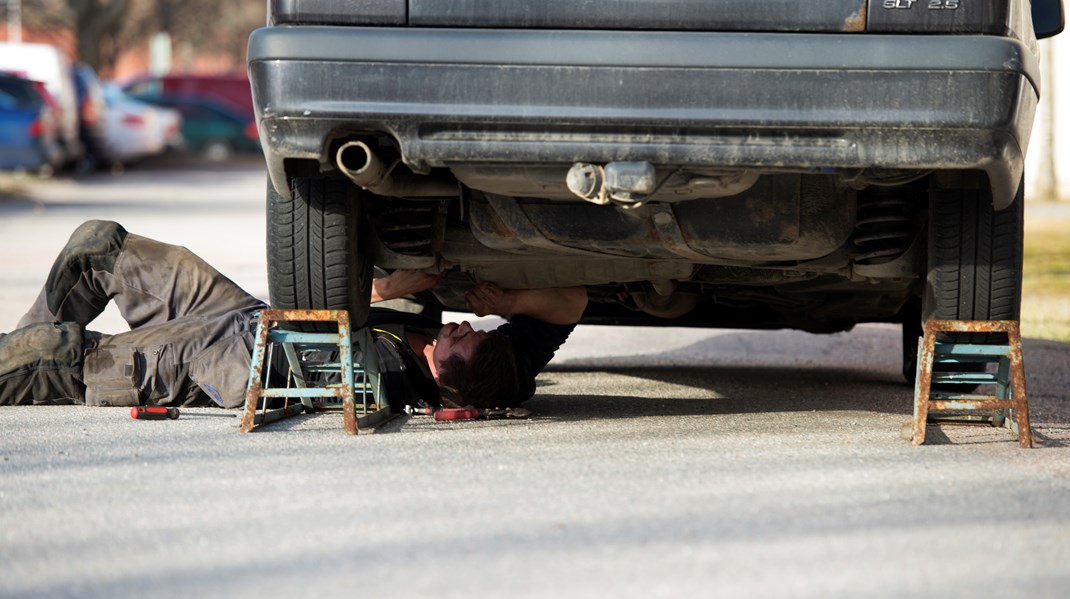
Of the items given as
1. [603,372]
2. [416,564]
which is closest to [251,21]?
[603,372]

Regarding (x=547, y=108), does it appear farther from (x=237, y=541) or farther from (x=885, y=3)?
(x=237, y=541)

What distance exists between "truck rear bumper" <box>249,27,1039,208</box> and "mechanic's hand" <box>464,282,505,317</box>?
1370mm

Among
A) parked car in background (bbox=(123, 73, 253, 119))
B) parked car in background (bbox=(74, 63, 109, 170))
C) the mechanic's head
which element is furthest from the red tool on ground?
parked car in background (bbox=(123, 73, 253, 119))

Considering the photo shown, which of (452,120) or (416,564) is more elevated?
(452,120)

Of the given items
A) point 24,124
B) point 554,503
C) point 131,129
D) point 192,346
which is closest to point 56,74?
point 24,124

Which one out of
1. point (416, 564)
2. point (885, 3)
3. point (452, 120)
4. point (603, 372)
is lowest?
point (603, 372)

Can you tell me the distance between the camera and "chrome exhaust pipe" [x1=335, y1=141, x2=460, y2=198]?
3480mm

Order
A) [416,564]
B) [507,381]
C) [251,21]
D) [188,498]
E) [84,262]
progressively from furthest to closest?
[251,21] < [84,262] < [507,381] < [188,498] < [416,564]

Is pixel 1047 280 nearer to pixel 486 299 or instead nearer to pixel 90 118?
pixel 486 299

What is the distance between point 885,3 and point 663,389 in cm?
239

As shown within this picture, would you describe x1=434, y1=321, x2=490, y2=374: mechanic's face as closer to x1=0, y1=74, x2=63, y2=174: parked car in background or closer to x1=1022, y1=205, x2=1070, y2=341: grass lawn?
x1=1022, y1=205, x2=1070, y2=341: grass lawn

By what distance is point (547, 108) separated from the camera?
11.0 feet

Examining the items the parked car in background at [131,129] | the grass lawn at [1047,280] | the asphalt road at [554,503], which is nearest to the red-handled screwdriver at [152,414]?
the asphalt road at [554,503]

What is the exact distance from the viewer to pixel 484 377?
4500mm
